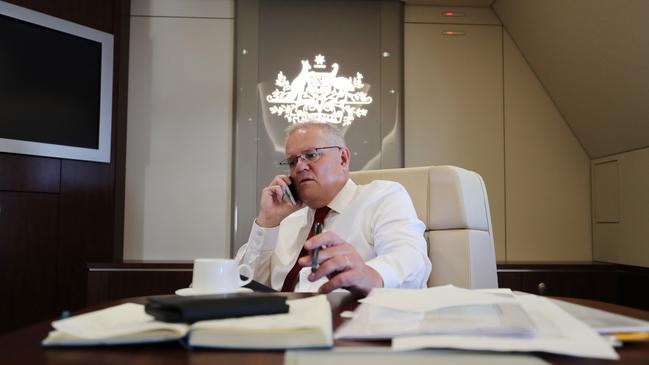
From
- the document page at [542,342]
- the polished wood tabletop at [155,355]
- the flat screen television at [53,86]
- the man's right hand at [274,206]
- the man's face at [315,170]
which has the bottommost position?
the polished wood tabletop at [155,355]

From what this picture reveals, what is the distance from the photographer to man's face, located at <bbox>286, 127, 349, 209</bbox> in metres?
2.02

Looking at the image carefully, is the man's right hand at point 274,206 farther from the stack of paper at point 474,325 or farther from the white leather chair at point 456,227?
the stack of paper at point 474,325

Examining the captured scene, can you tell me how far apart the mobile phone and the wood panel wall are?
1.51 meters

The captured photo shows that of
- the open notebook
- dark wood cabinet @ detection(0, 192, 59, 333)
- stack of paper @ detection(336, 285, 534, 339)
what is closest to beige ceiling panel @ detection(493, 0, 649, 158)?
stack of paper @ detection(336, 285, 534, 339)

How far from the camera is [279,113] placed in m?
3.37

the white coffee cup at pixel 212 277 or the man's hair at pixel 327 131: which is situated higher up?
the man's hair at pixel 327 131

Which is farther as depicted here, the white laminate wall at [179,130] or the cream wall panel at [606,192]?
the white laminate wall at [179,130]

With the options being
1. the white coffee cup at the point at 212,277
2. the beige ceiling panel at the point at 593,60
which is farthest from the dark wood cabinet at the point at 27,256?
the beige ceiling panel at the point at 593,60

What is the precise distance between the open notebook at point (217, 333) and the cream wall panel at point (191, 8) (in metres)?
2.97

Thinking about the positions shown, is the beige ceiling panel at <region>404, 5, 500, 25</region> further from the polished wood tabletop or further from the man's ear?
the polished wood tabletop

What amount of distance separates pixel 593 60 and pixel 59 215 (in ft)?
9.80

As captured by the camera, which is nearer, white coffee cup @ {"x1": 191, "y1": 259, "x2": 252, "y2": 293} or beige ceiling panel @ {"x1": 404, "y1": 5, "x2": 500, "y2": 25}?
white coffee cup @ {"x1": 191, "y1": 259, "x2": 252, "y2": 293}

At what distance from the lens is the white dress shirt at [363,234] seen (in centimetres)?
164

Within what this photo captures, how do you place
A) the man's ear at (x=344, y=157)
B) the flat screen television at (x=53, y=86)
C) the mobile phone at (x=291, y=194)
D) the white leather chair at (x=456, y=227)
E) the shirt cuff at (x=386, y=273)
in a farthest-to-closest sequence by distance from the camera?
the flat screen television at (x=53, y=86)
the man's ear at (x=344, y=157)
the mobile phone at (x=291, y=194)
the white leather chair at (x=456, y=227)
the shirt cuff at (x=386, y=273)
